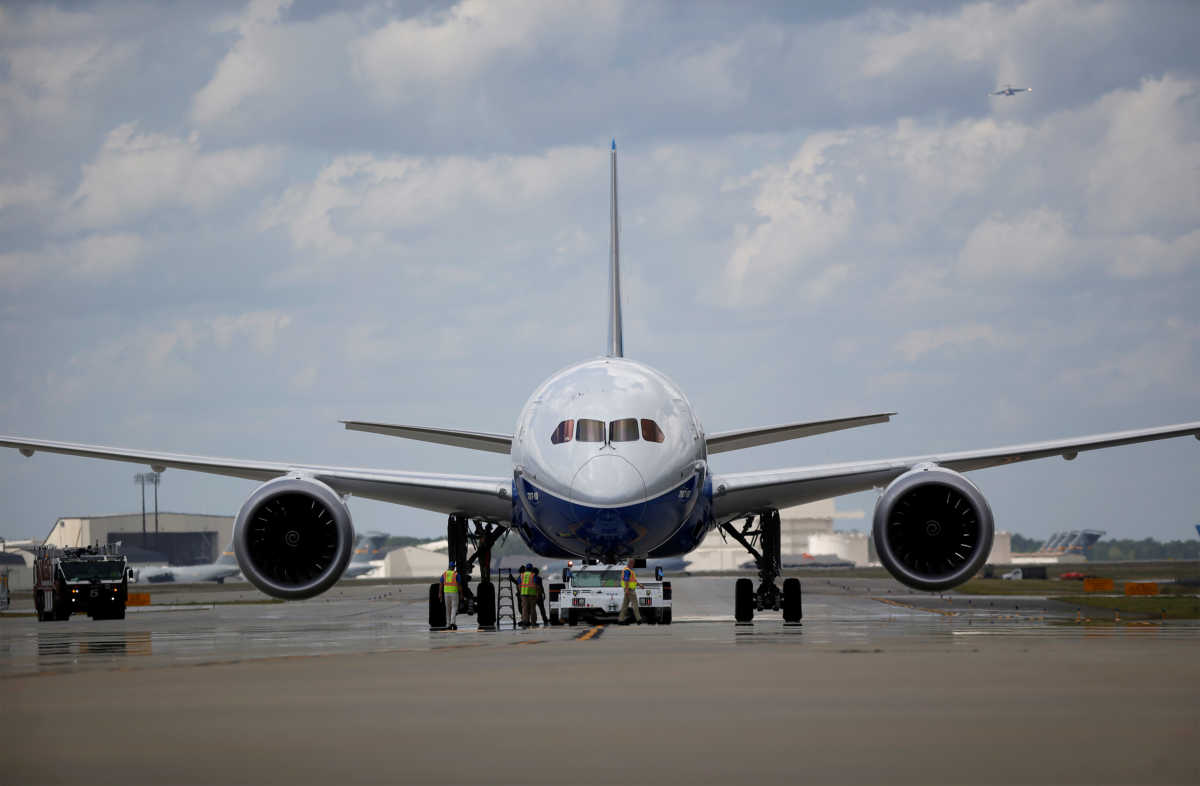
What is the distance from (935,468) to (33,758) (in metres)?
17.2

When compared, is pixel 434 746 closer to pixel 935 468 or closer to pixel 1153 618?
pixel 935 468

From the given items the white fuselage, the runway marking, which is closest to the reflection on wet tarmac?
the runway marking

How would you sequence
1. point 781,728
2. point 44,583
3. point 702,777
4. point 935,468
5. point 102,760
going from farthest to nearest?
1. point 44,583
2. point 935,468
3. point 781,728
4. point 102,760
5. point 702,777

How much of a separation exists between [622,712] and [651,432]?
12612 mm

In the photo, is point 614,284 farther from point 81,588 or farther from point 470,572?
point 81,588

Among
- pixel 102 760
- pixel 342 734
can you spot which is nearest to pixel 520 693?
pixel 342 734

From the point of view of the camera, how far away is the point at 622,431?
2162 cm

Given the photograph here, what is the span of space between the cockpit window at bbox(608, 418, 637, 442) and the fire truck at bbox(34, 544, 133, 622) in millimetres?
18530

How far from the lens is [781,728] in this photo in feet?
27.3

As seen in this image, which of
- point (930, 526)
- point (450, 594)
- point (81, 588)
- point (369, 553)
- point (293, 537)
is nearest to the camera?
point (930, 526)

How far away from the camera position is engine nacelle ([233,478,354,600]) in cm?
2238

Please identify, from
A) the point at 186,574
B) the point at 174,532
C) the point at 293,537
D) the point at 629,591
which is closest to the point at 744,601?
the point at 629,591

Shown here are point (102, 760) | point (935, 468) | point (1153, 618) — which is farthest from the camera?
point (1153, 618)

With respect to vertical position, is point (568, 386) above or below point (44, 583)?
above
